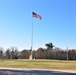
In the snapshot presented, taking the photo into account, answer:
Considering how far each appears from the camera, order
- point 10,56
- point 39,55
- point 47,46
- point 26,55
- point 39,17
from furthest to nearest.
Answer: point 47,46 < point 10,56 < point 26,55 < point 39,55 < point 39,17

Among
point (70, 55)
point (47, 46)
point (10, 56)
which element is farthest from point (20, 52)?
point (70, 55)

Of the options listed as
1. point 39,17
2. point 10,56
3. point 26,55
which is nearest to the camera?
point 39,17

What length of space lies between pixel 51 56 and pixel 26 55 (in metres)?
8.88

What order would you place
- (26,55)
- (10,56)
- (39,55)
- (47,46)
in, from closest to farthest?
(39,55) → (26,55) → (10,56) → (47,46)

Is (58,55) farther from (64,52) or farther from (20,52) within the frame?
(20,52)

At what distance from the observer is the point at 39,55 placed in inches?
2879

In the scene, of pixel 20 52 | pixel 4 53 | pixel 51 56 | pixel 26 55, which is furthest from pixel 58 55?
pixel 4 53

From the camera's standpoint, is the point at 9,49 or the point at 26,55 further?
the point at 9,49

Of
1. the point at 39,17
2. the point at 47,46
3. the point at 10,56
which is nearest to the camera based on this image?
the point at 39,17

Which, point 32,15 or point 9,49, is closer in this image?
point 32,15

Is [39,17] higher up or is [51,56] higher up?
[39,17]

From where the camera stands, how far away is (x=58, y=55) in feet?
244

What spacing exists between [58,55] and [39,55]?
5591 millimetres

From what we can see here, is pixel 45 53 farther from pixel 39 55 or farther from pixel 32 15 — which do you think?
pixel 32 15
